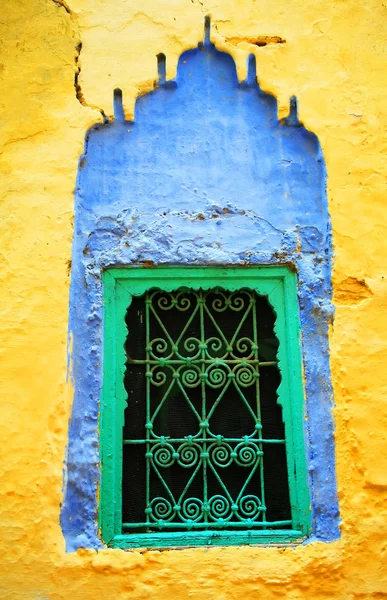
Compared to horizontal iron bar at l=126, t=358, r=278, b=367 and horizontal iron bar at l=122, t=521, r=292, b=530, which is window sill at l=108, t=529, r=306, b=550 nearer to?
horizontal iron bar at l=122, t=521, r=292, b=530

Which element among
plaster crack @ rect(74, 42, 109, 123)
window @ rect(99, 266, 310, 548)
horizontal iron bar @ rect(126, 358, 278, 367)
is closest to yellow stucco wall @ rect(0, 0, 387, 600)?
plaster crack @ rect(74, 42, 109, 123)

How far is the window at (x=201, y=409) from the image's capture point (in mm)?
2959

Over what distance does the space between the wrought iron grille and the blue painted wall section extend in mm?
145

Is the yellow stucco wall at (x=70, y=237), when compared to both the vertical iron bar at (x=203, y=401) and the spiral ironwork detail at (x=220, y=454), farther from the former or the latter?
the spiral ironwork detail at (x=220, y=454)

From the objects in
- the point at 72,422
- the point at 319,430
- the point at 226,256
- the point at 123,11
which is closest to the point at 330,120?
the point at 226,256

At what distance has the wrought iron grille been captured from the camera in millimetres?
2975

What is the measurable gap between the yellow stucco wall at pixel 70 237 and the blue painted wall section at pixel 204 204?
6 centimetres

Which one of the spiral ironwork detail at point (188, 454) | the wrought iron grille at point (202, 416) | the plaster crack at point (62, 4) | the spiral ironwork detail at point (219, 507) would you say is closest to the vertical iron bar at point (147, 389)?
the wrought iron grille at point (202, 416)

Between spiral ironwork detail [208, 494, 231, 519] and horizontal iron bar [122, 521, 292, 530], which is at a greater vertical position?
spiral ironwork detail [208, 494, 231, 519]

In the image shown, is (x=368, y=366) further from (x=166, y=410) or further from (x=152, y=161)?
(x=152, y=161)

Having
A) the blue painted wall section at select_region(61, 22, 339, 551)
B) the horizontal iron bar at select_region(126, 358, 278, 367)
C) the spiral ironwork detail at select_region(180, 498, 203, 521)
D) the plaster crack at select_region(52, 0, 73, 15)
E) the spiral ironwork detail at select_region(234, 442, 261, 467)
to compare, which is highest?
the plaster crack at select_region(52, 0, 73, 15)

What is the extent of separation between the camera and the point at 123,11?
3.38 meters

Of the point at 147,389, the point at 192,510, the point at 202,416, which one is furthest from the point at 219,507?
the point at 147,389

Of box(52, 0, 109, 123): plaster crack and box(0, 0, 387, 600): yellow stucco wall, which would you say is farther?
box(52, 0, 109, 123): plaster crack
